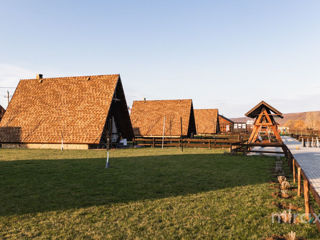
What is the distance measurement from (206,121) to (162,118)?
18.8 meters

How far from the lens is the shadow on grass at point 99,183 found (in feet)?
22.4

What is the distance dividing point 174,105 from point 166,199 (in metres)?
28.2

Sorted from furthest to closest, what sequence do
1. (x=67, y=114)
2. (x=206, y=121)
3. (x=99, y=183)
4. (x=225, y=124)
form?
(x=225, y=124)
(x=206, y=121)
(x=67, y=114)
(x=99, y=183)

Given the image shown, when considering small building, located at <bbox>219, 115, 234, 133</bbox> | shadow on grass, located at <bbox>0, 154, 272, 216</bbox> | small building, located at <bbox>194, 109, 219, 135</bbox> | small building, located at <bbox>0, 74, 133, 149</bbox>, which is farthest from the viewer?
small building, located at <bbox>219, 115, 234, 133</bbox>

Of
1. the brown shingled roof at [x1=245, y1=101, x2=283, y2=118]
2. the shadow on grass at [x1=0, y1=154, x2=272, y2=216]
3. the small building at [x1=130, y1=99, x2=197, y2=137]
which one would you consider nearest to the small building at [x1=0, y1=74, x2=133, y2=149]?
the small building at [x1=130, y1=99, x2=197, y2=137]

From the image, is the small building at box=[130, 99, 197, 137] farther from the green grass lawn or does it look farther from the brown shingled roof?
the green grass lawn

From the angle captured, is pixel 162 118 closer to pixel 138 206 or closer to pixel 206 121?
pixel 206 121

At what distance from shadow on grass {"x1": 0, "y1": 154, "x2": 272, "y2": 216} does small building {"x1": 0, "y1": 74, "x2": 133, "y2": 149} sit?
9.97 metres

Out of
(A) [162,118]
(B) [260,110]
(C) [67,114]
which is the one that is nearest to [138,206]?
(B) [260,110]

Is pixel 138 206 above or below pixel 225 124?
below

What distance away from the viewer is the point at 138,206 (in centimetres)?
639

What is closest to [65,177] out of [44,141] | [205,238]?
[205,238]

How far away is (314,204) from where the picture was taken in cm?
673

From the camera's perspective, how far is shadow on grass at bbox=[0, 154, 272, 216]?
6.82 m
